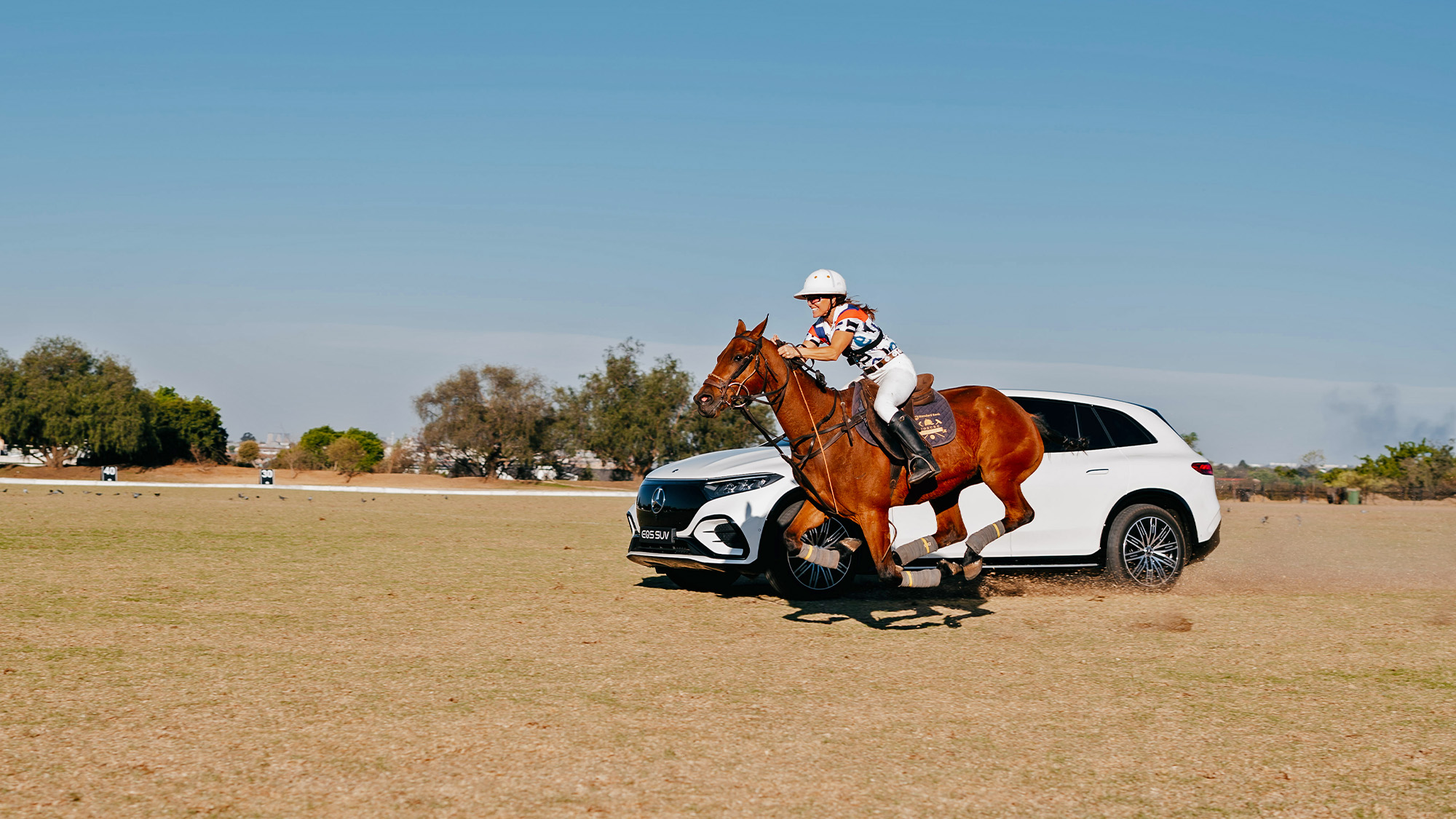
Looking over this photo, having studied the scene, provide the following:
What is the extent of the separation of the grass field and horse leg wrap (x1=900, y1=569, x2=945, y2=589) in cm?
41

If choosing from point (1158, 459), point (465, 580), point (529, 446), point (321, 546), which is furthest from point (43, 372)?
point (1158, 459)

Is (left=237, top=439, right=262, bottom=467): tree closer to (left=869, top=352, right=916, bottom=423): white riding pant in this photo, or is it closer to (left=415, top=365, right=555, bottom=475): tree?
(left=415, top=365, right=555, bottom=475): tree

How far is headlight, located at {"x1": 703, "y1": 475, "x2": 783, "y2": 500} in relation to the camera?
9758mm

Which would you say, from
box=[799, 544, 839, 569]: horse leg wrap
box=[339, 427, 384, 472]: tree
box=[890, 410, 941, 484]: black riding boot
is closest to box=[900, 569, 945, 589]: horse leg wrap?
box=[799, 544, 839, 569]: horse leg wrap

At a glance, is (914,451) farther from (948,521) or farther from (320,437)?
(320,437)

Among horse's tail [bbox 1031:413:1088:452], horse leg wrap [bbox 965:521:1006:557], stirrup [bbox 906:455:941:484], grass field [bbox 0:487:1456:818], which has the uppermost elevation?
horse's tail [bbox 1031:413:1088:452]

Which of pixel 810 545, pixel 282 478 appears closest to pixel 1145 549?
pixel 810 545

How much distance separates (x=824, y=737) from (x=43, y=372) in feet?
290

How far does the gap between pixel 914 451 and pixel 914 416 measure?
370 millimetres

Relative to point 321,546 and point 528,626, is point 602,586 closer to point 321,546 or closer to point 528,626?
point 528,626

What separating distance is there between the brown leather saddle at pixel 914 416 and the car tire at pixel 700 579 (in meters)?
2.51

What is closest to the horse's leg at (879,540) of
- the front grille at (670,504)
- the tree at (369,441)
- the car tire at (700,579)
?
the front grille at (670,504)

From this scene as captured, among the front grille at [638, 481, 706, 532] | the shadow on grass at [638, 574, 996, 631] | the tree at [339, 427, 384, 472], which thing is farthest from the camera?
the tree at [339, 427, 384, 472]

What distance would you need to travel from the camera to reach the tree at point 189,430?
83.6m
